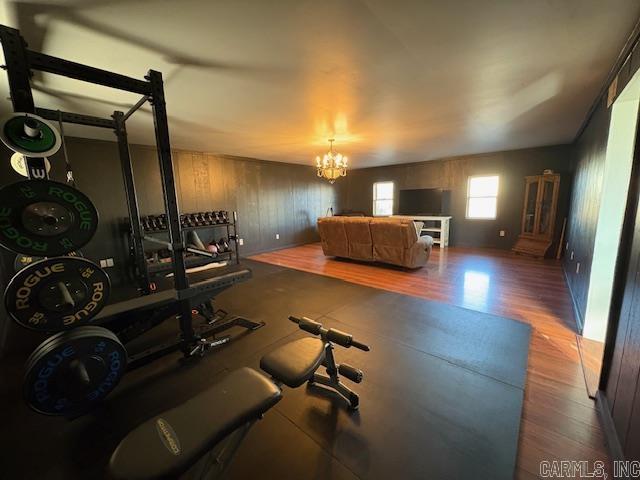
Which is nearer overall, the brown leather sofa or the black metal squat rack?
the black metal squat rack

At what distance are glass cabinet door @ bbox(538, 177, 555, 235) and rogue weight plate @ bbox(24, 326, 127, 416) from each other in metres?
7.08

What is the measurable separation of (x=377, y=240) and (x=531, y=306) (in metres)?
2.40

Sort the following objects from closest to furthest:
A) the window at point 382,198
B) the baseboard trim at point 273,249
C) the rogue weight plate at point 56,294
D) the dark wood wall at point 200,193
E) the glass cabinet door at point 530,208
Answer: the rogue weight plate at point 56,294
the dark wood wall at point 200,193
the glass cabinet door at point 530,208
the baseboard trim at point 273,249
the window at point 382,198

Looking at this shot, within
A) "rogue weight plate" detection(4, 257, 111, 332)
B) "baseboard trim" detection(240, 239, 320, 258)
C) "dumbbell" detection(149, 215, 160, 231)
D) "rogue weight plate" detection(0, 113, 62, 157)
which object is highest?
"rogue weight plate" detection(0, 113, 62, 157)

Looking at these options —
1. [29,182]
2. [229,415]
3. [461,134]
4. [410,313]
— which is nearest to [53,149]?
[29,182]

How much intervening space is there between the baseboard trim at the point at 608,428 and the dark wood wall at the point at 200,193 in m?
4.62

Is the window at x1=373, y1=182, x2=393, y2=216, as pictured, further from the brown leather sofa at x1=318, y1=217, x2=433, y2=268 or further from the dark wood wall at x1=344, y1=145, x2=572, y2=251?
the brown leather sofa at x1=318, y1=217, x2=433, y2=268

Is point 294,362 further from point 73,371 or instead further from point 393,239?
point 393,239

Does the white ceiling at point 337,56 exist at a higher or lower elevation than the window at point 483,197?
higher

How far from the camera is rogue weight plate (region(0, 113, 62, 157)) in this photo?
4.33 feet

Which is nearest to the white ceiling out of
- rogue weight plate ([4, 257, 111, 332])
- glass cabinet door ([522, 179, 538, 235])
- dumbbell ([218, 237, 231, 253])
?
rogue weight plate ([4, 257, 111, 332])

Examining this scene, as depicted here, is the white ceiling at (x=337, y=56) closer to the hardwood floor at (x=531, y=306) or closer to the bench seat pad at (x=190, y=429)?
the bench seat pad at (x=190, y=429)

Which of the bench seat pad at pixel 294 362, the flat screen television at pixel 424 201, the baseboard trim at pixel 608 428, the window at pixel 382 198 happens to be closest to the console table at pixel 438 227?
the flat screen television at pixel 424 201

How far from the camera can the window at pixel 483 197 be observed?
6188 mm
